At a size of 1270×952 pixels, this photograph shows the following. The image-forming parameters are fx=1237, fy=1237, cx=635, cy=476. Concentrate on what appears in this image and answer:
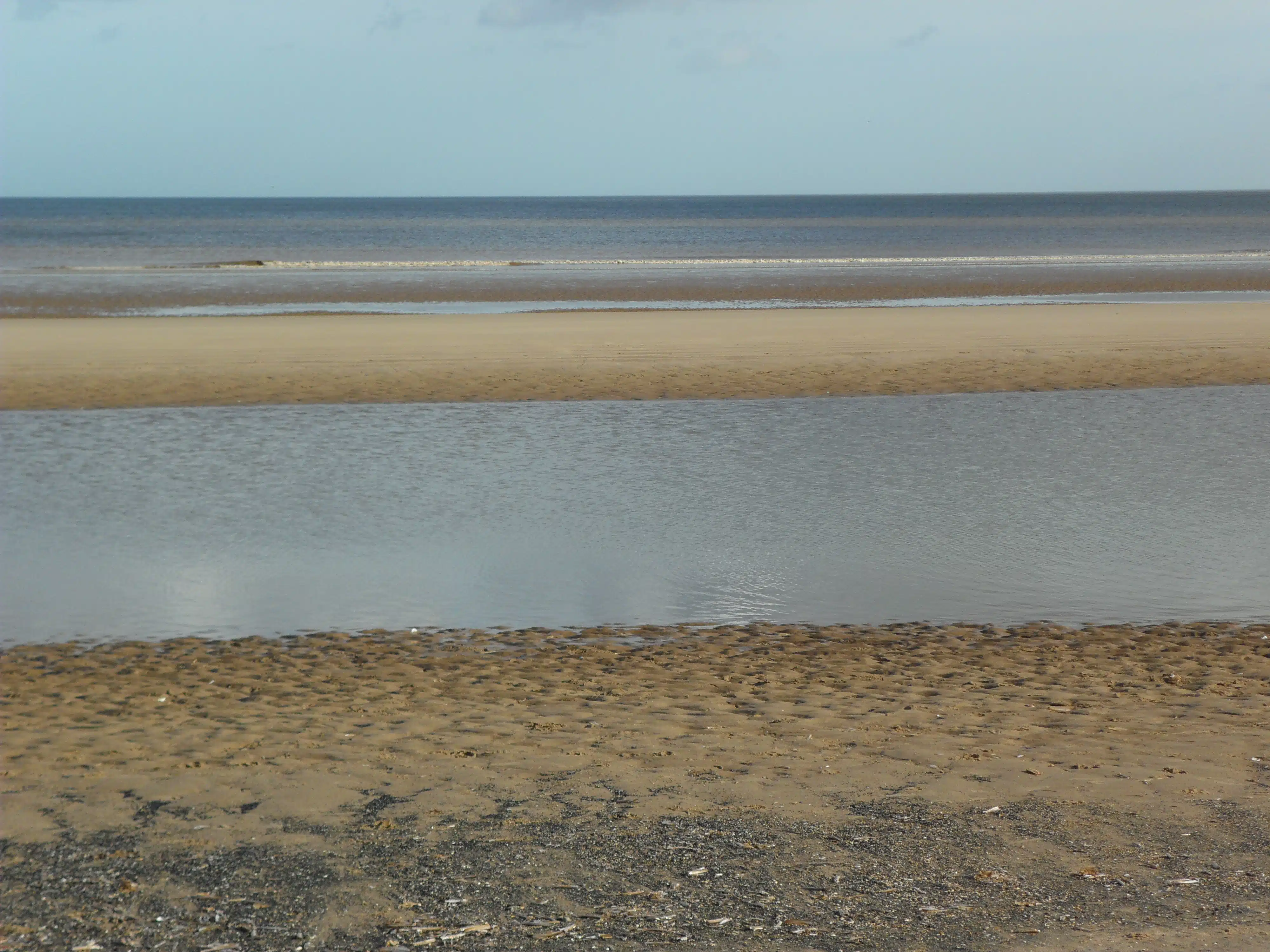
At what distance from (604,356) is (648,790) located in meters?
15.7

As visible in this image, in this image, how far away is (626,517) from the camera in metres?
10.5

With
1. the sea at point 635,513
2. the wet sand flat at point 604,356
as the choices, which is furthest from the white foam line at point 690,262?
the sea at point 635,513

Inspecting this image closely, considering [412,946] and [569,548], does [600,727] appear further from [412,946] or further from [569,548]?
[569,548]

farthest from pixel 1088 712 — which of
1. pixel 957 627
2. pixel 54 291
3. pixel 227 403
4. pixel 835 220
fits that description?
pixel 835 220

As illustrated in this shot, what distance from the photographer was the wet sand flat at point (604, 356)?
1764 cm

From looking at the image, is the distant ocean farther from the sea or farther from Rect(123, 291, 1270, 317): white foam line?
the sea

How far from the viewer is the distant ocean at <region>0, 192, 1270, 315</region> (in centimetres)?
3325

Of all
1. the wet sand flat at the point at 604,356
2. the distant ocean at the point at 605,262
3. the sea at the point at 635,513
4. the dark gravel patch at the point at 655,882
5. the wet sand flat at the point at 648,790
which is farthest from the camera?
the distant ocean at the point at 605,262

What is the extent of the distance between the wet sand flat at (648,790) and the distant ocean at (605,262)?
2294 cm

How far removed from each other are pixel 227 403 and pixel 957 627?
11.9 meters

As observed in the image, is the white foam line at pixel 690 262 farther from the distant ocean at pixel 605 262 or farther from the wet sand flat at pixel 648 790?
the wet sand flat at pixel 648 790

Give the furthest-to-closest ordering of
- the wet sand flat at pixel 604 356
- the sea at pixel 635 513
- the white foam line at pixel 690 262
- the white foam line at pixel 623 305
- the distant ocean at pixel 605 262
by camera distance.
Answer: the white foam line at pixel 690 262, the distant ocean at pixel 605 262, the white foam line at pixel 623 305, the wet sand flat at pixel 604 356, the sea at pixel 635 513

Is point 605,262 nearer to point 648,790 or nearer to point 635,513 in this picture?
point 635,513

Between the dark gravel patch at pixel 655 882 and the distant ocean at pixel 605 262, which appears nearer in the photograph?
the dark gravel patch at pixel 655 882
